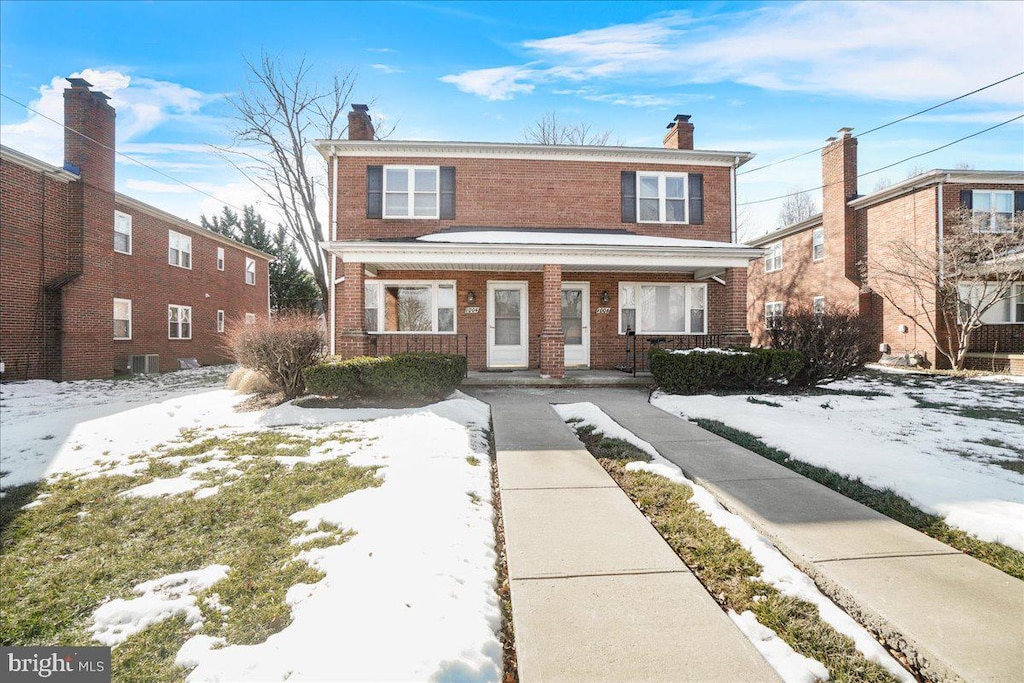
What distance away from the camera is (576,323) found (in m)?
12.1

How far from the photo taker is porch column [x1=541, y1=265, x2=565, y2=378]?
9.83 metres

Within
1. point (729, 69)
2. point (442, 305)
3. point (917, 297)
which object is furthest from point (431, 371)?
point (917, 297)

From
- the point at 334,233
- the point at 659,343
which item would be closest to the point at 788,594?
the point at 659,343

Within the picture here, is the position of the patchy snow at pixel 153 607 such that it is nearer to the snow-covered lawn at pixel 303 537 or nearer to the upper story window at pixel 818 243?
the snow-covered lawn at pixel 303 537

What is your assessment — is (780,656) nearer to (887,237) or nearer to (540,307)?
(540,307)

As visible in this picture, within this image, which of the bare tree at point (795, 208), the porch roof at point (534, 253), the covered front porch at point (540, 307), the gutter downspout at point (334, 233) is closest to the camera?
the porch roof at point (534, 253)

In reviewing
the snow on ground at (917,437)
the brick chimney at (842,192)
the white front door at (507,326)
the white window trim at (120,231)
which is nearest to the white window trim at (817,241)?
the brick chimney at (842,192)

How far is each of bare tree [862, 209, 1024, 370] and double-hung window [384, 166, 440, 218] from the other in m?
14.4

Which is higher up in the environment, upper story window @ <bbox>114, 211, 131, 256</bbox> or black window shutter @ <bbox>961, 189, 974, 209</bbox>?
black window shutter @ <bbox>961, 189, 974, 209</bbox>

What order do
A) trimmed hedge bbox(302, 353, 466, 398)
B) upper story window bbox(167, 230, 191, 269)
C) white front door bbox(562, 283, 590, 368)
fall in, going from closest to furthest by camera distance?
trimmed hedge bbox(302, 353, 466, 398)
white front door bbox(562, 283, 590, 368)
upper story window bbox(167, 230, 191, 269)

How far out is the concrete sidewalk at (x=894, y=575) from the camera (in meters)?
1.90

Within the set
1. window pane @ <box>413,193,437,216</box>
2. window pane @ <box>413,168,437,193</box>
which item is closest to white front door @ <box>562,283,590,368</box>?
window pane @ <box>413,193,437,216</box>

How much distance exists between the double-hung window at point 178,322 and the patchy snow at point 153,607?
1878cm

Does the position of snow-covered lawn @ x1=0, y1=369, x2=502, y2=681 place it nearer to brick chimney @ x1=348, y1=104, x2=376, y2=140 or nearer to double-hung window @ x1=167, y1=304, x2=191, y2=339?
brick chimney @ x1=348, y1=104, x2=376, y2=140
